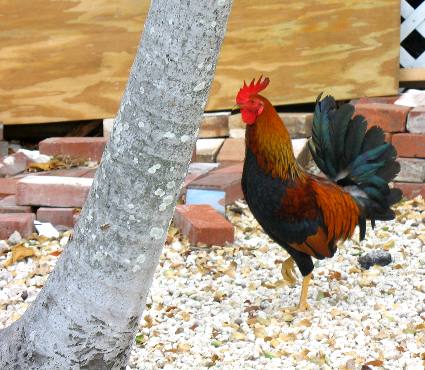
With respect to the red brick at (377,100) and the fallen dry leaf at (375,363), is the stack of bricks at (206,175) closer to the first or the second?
the red brick at (377,100)

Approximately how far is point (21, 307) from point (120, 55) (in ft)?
9.26

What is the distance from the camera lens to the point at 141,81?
2352 mm

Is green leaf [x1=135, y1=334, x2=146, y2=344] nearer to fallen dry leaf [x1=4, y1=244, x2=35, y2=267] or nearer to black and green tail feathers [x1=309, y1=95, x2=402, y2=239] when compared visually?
fallen dry leaf [x1=4, y1=244, x2=35, y2=267]

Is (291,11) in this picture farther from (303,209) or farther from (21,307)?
(21,307)

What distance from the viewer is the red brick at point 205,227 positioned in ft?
16.3

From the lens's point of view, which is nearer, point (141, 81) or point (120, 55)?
point (141, 81)

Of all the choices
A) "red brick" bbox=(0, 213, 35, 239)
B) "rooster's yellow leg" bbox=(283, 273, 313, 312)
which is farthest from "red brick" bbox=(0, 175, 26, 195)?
"rooster's yellow leg" bbox=(283, 273, 313, 312)

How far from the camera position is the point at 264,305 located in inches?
169

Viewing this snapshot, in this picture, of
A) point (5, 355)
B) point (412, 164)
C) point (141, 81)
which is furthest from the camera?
point (412, 164)

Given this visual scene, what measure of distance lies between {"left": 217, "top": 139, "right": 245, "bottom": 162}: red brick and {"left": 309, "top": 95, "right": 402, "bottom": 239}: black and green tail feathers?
1783mm

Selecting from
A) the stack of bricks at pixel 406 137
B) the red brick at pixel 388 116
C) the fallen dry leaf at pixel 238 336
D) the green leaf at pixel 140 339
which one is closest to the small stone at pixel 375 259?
the fallen dry leaf at pixel 238 336

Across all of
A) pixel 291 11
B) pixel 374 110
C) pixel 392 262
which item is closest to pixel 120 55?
pixel 291 11

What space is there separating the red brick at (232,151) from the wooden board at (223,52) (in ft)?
1.15

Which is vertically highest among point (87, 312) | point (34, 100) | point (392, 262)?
point (87, 312)
